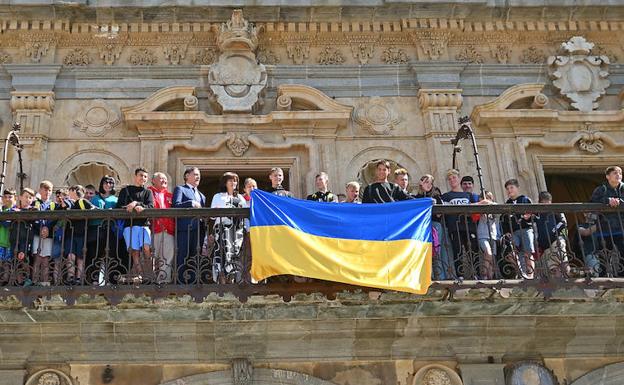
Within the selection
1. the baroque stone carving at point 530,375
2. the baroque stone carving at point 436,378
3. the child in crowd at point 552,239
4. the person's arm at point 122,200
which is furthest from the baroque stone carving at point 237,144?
the baroque stone carving at point 530,375

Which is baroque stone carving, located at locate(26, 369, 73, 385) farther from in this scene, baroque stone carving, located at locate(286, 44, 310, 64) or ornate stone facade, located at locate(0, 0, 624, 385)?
baroque stone carving, located at locate(286, 44, 310, 64)

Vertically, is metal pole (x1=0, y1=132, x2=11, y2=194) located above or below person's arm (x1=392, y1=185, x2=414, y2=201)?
above

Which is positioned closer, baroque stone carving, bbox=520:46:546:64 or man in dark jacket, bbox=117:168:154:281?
man in dark jacket, bbox=117:168:154:281

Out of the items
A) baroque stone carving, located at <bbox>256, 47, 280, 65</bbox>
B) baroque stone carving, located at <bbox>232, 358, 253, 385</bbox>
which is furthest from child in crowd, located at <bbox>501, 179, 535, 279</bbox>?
baroque stone carving, located at <bbox>256, 47, 280, 65</bbox>

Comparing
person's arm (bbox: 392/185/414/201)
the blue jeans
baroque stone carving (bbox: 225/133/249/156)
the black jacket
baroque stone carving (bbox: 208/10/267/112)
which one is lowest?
the blue jeans

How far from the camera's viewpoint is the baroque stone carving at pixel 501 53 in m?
13.2

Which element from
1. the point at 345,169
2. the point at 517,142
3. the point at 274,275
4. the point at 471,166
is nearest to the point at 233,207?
the point at 274,275

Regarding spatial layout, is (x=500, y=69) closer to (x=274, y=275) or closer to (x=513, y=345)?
(x=513, y=345)

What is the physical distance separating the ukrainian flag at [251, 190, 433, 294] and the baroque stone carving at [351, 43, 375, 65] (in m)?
4.21

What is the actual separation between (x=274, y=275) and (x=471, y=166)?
4.29 meters

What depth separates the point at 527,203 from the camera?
981 centimetres

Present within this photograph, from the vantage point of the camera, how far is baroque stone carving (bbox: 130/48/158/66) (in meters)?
12.8

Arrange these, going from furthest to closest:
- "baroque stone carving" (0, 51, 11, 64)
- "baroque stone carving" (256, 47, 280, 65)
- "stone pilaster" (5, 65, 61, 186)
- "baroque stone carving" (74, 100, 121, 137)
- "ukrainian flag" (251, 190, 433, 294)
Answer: "baroque stone carving" (256, 47, 280, 65)
"baroque stone carving" (0, 51, 11, 64)
"baroque stone carving" (74, 100, 121, 137)
"stone pilaster" (5, 65, 61, 186)
"ukrainian flag" (251, 190, 433, 294)

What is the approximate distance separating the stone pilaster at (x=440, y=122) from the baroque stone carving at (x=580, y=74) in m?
1.60
